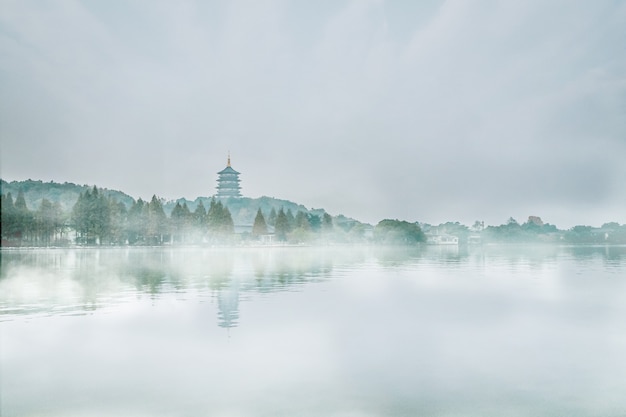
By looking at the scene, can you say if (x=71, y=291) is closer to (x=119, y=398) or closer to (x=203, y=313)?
(x=203, y=313)

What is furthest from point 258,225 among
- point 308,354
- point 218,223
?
point 308,354

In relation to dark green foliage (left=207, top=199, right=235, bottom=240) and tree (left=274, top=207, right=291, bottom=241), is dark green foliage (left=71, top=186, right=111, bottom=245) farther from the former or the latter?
tree (left=274, top=207, right=291, bottom=241)

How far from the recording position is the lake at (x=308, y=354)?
9094 mm

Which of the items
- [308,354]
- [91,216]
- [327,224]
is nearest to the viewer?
[308,354]

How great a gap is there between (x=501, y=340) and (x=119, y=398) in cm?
940

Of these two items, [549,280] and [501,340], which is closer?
[501,340]

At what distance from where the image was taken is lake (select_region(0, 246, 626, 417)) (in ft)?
29.8

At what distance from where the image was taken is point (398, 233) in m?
142

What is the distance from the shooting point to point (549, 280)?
3362 cm

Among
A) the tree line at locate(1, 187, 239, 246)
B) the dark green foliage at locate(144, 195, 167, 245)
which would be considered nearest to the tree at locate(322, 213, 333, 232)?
the tree line at locate(1, 187, 239, 246)

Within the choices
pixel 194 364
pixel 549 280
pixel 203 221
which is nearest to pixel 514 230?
pixel 203 221

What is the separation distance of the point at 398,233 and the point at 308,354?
13097 centimetres

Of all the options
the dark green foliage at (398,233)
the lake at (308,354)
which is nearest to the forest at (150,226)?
the dark green foliage at (398,233)

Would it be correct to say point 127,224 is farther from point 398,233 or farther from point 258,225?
point 398,233
